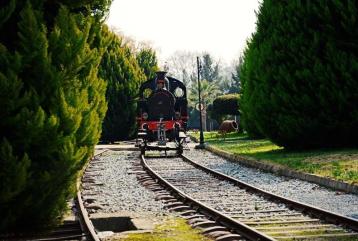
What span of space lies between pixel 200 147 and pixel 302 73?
1085cm

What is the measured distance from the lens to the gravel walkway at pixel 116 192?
969cm

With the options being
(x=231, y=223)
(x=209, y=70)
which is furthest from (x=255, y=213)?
(x=209, y=70)

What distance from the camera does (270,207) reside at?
9438 mm

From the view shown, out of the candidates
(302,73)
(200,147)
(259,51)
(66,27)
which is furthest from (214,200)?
(200,147)

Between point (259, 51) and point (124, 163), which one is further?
point (259, 51)

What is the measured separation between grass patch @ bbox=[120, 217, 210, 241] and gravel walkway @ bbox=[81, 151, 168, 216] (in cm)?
116

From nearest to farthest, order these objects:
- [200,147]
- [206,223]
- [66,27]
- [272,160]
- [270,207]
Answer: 1. [66,27]
2. [206,223]
3. [270,207]
4. [272,160]
5. [200,147]

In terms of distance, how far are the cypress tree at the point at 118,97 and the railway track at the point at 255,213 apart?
22040mm

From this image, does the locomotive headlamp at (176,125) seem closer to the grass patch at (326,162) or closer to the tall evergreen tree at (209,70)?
the grass patch at (326,162)

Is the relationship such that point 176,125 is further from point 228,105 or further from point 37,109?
point 228,105

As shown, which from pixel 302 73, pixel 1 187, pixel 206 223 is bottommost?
pixel 206 223

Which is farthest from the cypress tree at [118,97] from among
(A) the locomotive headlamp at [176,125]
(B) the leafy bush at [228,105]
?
(B) the leafy bush at [228,105]

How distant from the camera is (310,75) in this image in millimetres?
18438

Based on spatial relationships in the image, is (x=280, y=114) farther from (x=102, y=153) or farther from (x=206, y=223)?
(x=206, y=223)
